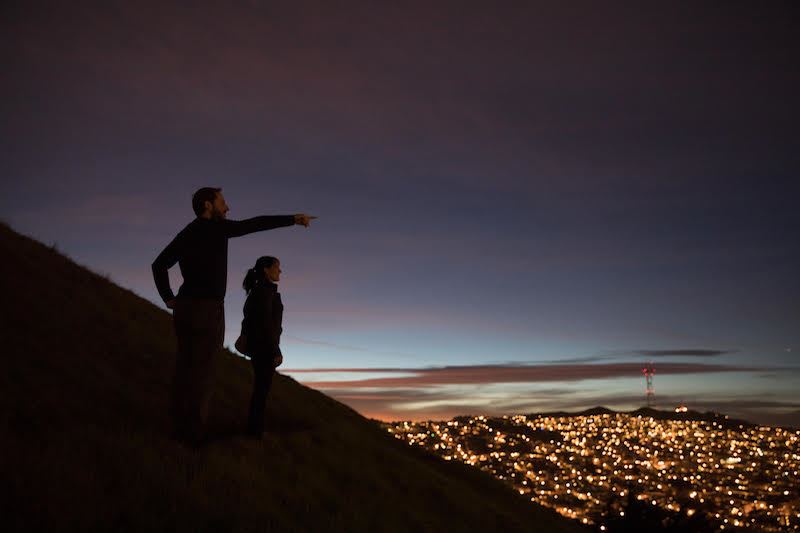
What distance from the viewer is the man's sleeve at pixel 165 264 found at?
721cm

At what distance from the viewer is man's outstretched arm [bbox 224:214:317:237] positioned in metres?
7.32

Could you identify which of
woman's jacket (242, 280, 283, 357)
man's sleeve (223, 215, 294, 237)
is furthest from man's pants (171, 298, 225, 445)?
woman's jacket (242, 280, 283, 357)

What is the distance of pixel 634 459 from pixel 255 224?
99.5 meters

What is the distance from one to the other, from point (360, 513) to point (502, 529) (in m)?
4.99

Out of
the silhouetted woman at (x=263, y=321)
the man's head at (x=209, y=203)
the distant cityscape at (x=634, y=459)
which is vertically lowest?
the distant cityscape at (x=634, y=459)

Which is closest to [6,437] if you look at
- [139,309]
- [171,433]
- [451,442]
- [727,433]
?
[171,433]

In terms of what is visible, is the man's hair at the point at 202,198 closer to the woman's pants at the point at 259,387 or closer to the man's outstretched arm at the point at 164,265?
the man's outstretched arm at the point at 164,265

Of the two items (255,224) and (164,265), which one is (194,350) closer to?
(164,265)

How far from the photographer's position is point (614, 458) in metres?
92.8

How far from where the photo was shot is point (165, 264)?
286 inches

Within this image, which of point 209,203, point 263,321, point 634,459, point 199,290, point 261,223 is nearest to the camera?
point 199,290

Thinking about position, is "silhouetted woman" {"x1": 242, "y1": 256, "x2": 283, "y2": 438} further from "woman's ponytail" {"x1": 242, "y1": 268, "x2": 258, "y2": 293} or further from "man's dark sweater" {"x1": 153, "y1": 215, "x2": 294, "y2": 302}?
"man's dark sweater" {"x1": 153, "y1": 215, "x2": 294, "y2": 302}

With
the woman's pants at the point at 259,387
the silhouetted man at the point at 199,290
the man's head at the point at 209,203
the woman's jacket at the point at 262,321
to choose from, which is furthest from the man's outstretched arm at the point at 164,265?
the woman's pants at the point at 259,387

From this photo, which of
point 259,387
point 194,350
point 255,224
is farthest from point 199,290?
point 259,387
